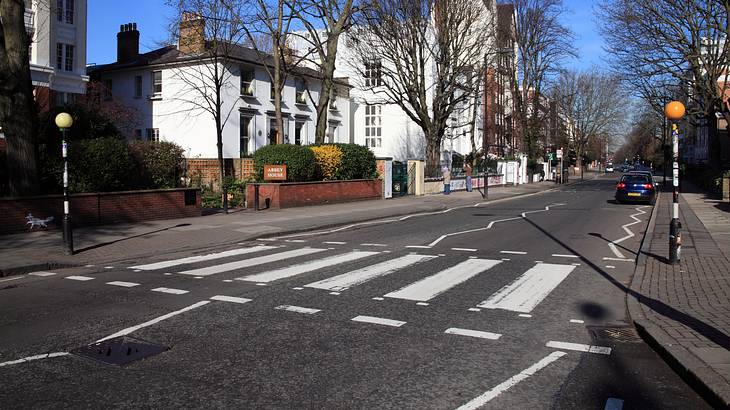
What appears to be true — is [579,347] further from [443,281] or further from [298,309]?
[443,281]

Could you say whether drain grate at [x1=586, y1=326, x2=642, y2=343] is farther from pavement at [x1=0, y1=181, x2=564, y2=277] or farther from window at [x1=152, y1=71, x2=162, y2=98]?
window at [x1=152, y1=71, x2=162, y2=98]

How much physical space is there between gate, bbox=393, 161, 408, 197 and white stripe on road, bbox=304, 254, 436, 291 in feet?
67.0

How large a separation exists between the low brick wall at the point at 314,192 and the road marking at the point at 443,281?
41.6 feet

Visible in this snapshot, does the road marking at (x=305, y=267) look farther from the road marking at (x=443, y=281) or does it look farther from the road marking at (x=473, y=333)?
the road marking at (x=473, y=333)

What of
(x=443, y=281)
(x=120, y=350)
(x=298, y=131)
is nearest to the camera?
(x=120, y=350)

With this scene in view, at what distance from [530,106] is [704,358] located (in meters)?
54.2

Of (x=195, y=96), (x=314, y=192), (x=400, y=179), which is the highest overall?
(x=195, y=96)

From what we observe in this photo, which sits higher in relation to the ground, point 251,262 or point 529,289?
point 251,262

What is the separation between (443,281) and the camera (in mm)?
9461

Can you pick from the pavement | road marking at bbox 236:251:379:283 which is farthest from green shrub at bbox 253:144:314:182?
road marking at bbox 236:251:379:283

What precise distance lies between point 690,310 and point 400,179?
25779 millimetres

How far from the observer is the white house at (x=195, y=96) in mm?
36000

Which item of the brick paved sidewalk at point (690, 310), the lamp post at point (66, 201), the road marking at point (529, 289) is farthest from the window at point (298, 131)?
the road marking at point (529, 289)

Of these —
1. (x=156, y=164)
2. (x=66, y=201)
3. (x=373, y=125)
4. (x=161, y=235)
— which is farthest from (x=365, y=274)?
(x=373, y=125)
